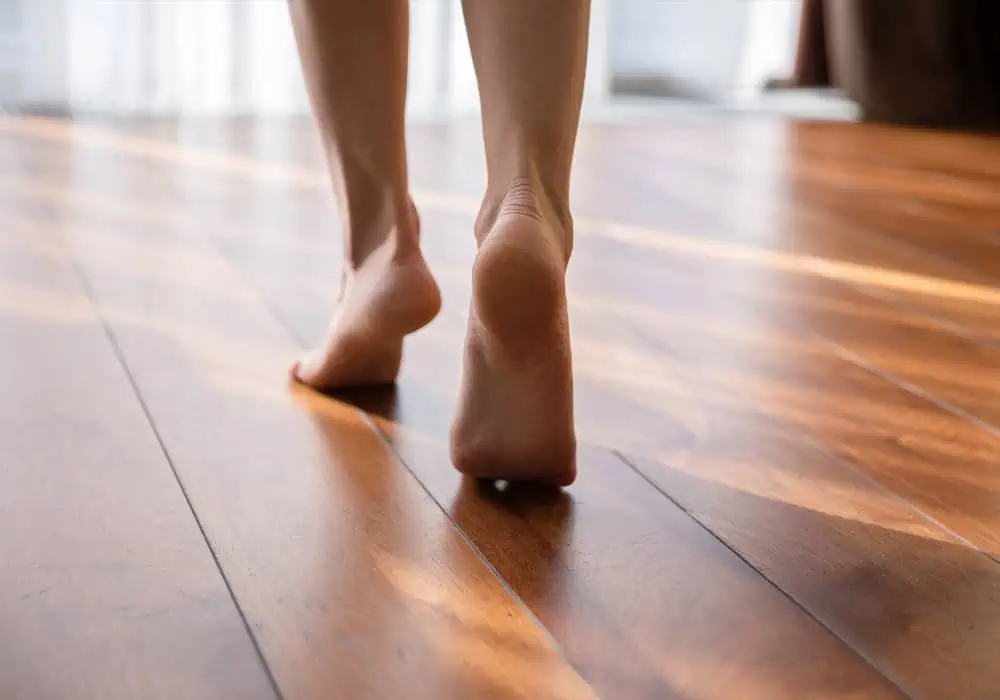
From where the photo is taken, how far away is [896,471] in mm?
1045

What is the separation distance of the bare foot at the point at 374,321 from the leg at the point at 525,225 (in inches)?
6.4

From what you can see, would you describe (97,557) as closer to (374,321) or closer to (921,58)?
(374,321)

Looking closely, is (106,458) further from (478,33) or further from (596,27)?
(596,27)

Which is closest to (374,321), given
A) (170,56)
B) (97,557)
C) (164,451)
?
(164,451)

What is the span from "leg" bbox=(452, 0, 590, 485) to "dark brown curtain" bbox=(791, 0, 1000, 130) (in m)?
2.27

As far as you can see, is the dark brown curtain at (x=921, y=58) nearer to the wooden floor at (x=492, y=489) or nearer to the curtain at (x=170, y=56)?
the curtain at (x=170, y=56)

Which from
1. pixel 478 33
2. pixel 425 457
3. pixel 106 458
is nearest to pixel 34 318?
pixel 106 458

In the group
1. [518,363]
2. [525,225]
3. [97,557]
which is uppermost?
[525,225]

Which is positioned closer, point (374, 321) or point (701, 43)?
point (374, 321)

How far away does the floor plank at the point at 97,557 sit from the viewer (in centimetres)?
73

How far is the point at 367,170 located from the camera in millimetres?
1136

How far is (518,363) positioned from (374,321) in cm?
24

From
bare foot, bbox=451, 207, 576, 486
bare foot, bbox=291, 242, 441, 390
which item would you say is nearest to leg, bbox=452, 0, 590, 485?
bare foot, bbox=451, 207, 576, 486

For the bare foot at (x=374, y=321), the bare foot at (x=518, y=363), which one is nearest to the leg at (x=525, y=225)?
the bare foot at (x=518, y=363)
